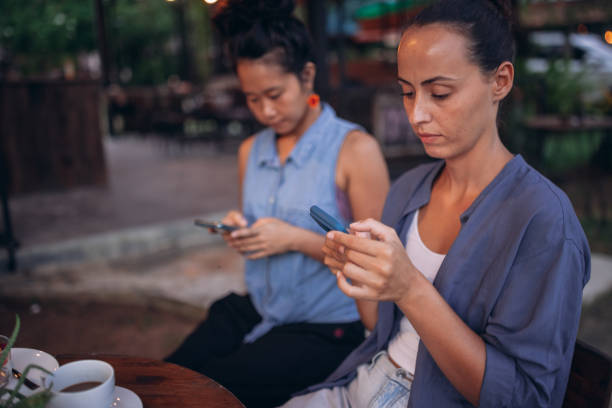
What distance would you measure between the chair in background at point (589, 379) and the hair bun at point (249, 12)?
61.2 inches

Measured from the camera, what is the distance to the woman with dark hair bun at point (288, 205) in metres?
1.88

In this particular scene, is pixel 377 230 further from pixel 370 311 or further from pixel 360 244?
pixel 370 311

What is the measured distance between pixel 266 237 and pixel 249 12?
35.0 inches

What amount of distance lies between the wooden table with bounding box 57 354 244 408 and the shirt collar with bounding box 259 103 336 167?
98 cm

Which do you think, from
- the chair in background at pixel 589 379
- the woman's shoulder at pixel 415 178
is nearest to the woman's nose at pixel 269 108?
the woman's shoulder at pixel 415 178

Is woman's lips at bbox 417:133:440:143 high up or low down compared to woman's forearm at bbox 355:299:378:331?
up

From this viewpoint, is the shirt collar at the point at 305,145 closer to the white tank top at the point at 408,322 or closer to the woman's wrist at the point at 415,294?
the white tank top at the point at 408,322

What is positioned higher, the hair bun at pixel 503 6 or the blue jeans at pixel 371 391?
the hair bun at pixel 503 6

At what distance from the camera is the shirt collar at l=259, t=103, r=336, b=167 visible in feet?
6.70

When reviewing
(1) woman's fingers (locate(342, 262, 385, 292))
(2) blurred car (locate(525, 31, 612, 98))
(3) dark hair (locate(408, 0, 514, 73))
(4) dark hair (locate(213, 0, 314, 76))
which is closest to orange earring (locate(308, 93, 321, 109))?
(4) dark hair (locate(213, 0, 314, 76))

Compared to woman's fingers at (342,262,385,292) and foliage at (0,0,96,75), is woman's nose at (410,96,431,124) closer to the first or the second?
woman's fingers at (342,262,385,292)

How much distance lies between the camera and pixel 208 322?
6.62 feet

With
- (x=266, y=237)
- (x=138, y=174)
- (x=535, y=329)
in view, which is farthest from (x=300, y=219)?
(x=138, y=174)

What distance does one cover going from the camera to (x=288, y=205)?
2.03 meters
